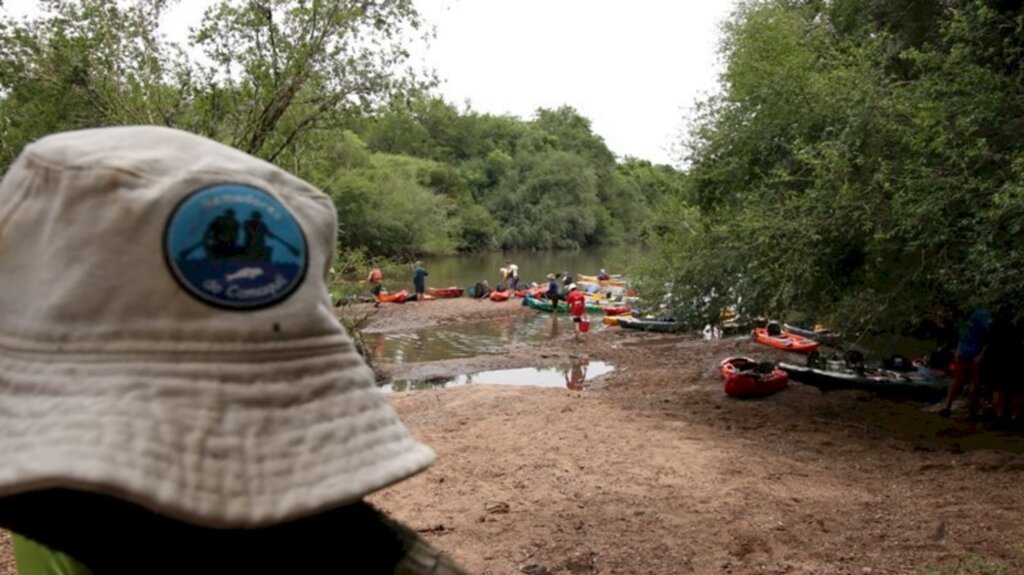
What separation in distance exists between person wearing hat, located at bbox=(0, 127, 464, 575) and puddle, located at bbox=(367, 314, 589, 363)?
775 inches

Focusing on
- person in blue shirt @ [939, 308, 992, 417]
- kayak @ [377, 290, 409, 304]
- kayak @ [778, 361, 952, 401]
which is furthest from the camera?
kayak @ [377, 290, 409, 304]

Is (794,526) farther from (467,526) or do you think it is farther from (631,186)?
(631,186)

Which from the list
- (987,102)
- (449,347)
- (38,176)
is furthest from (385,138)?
(38,176)

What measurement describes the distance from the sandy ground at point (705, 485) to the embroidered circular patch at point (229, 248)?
18.7ft

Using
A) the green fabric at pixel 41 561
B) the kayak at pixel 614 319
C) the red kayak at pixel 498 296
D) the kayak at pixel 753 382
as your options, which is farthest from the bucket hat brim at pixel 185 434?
the red kayak at pixel 498 296

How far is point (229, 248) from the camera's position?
830 millimetres

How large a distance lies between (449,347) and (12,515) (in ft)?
71.3

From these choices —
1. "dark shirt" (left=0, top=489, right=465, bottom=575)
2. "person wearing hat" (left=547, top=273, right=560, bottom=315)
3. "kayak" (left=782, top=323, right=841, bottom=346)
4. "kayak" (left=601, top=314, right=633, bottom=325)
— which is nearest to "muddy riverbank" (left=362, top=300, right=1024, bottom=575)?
"dark shirt" (left=0, top=489, right=465, bottom=575)

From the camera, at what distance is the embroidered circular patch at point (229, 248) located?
83 centimetres

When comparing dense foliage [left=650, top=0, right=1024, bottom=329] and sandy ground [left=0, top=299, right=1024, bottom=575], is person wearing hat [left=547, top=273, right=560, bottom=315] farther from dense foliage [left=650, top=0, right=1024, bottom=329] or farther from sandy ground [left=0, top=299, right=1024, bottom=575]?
dense foliage [left=650, top=0, right=1024, bottom=329]

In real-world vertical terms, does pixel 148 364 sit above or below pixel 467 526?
above

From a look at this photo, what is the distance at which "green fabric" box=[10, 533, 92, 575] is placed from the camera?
0.93m

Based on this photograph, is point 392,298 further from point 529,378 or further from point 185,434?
point 185,434

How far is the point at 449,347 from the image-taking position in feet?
73.9
